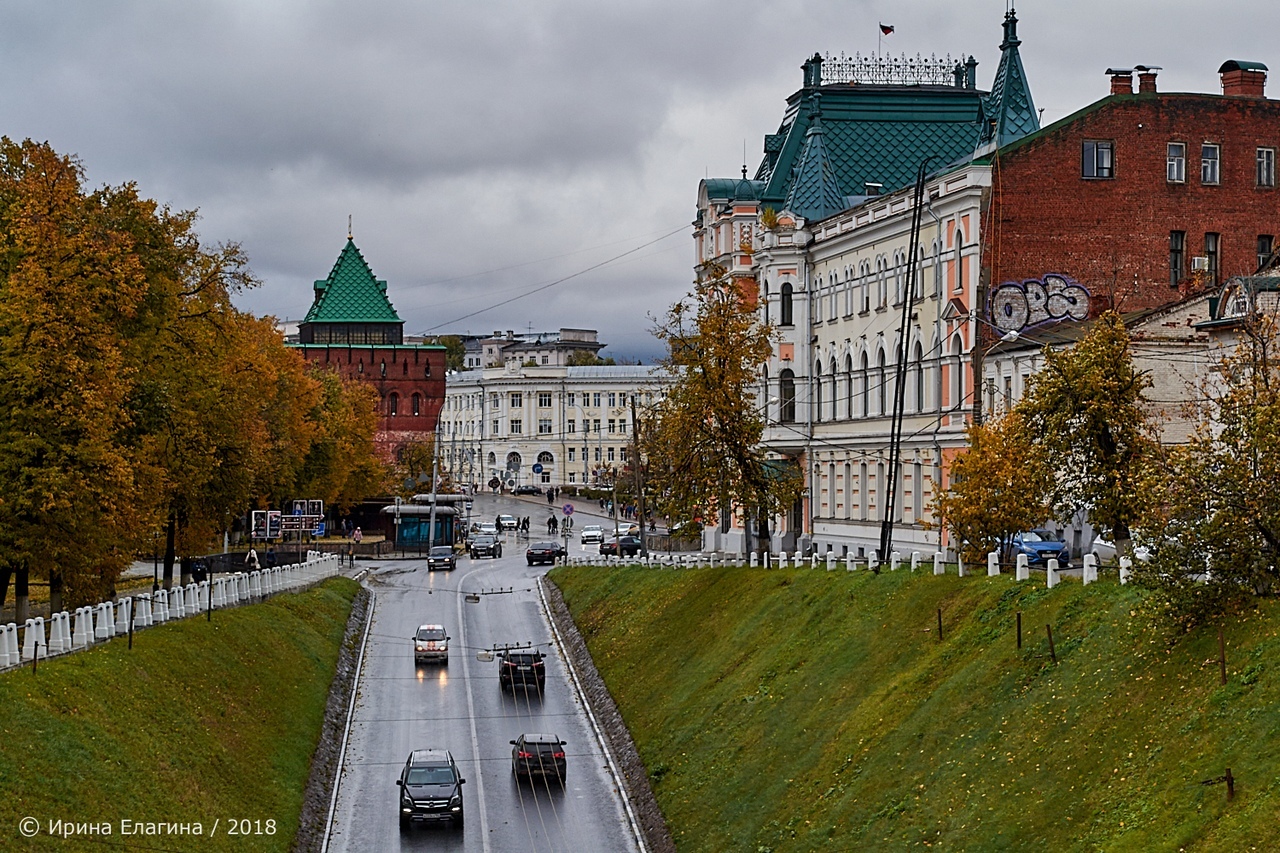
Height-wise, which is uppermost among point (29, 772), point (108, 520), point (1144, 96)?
point (1144, 96)

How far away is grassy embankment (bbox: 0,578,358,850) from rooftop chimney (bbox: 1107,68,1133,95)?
39428 millimetres

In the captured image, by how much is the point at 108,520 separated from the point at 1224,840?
3240cm

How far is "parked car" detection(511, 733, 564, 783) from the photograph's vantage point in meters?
47.8

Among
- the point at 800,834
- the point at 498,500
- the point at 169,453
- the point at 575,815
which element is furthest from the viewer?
the point at 498,500

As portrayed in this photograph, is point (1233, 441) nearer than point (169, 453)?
Yes

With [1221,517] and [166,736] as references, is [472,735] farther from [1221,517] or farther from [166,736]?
[1221,517]

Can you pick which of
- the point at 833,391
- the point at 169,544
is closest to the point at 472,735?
the point at 169,544

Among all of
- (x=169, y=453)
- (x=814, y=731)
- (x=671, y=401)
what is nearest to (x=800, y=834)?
(x=814, y=731)

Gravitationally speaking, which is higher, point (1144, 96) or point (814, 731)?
point (1144, 96)

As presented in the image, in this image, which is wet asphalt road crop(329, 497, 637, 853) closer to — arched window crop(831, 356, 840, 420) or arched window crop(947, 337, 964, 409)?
arched window crop(831, 356, 840, 420)

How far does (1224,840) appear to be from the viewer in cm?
2369

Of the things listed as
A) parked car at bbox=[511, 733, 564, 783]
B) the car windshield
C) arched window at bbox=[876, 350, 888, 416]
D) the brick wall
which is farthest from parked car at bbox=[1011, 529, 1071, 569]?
the car windshield

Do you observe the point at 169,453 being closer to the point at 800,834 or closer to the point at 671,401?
the point at 671,401

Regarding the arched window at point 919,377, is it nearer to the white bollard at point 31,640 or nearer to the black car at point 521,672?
the black car at point 521,672
